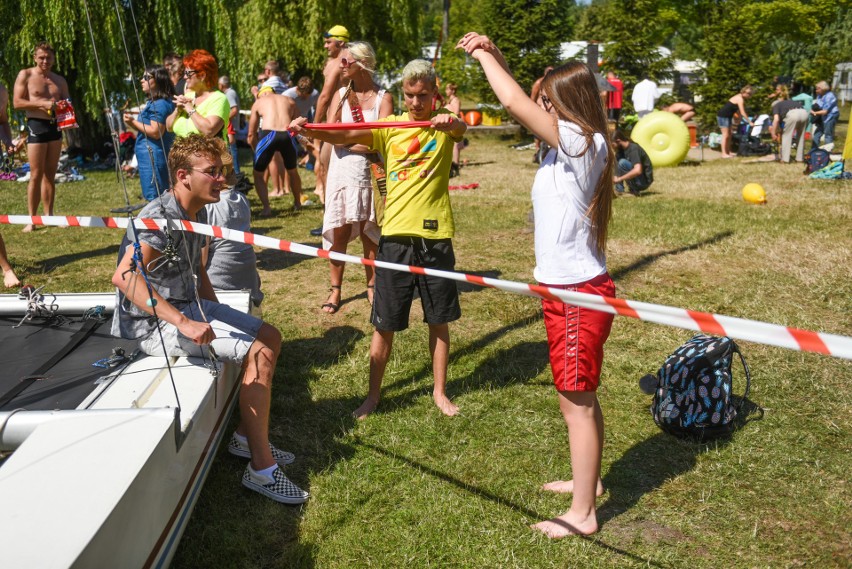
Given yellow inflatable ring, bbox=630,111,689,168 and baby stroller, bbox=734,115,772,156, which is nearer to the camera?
yellow inflatable ring, bbox=630,111,689,168

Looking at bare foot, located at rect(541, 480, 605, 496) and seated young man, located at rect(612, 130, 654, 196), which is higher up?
bare foot, located at rect(541, 480, 605, 496)

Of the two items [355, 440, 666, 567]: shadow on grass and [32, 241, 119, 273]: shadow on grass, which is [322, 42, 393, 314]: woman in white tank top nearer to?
[355, 440, 666, 567]: shadow on grass

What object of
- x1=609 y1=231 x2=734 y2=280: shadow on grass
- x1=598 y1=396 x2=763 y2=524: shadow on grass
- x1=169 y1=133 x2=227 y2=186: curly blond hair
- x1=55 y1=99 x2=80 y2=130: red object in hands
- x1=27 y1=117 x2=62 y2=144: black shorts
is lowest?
x1=609 y1=231 x2=734 y2=280: shadow on grass

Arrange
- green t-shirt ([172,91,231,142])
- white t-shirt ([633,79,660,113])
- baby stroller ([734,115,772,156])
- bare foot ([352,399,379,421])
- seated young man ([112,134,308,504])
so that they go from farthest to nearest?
baby stroller ([734,115,772,156]) → white t-shirt ([633,79,660,113]) → green t-shirt ([172,91,231,142]) → bare foot ([352,399,379,421]) → seated young man ([112,134,308,504])

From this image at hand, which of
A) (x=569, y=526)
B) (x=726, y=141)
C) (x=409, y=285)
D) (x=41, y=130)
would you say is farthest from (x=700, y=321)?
(x=726, y=141)

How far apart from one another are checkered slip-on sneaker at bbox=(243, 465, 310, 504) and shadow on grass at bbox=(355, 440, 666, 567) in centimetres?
55

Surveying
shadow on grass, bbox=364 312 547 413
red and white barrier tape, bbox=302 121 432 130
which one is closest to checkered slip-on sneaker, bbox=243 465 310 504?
shadow on grass, bbox=364 312 547 413

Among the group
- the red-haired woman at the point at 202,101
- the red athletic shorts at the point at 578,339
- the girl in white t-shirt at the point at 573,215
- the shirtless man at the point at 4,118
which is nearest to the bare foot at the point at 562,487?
the girl in white t-shirt at the point at 573,215

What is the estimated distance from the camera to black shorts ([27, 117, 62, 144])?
829cm

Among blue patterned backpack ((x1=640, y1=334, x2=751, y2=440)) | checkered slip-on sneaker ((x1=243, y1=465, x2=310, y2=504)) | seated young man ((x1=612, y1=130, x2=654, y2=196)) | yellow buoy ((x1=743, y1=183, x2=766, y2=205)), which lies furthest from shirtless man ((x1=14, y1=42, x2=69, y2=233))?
yellow buoy ((x1=743, y1=183, x2=766, y2=205))

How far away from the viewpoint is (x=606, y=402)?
4.49m

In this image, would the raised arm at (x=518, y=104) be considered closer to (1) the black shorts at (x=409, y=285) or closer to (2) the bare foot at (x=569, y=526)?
(1) the black shorts at (x=409, y=285)

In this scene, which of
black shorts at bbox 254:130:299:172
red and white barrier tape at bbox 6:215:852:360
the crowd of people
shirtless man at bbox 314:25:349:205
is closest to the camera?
red and white barrier tape at bbox 6:215:852:360

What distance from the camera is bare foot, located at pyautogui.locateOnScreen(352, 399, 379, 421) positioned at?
4.24 meters
